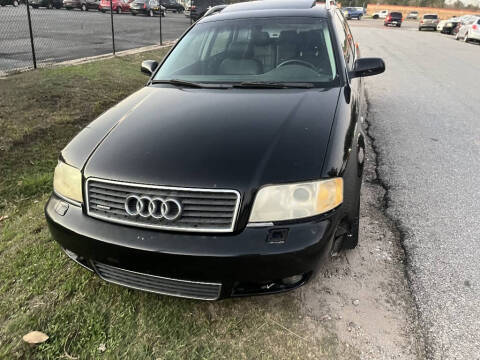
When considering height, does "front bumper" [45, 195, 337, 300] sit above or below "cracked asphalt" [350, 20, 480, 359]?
above

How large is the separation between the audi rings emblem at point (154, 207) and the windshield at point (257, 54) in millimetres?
1440

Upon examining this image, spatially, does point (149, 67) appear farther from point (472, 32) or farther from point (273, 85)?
point (472, 32)

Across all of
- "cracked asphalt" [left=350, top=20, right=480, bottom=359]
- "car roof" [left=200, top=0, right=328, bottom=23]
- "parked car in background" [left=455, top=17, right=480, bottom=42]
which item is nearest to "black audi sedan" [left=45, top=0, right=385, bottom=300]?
"cracked asphalt" [left=350, top=20, right=480, bottom=359]

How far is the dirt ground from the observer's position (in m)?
2.02

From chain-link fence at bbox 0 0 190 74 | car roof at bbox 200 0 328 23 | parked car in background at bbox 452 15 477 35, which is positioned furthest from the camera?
parked car in background at bbox 452 15 477 35

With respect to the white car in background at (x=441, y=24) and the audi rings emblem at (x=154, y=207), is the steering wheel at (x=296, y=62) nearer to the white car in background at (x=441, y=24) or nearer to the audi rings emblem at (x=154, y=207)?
the audi rings emblem at (x=154, y=207)

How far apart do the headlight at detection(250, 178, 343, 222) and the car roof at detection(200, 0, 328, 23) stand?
2.14 m

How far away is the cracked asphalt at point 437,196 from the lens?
2.19 metres

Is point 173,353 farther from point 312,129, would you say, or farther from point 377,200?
point 377,200

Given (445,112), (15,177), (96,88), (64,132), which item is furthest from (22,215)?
(445,112)

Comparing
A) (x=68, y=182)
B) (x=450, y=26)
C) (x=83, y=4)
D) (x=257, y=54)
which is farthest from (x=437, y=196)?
(x=83, y=4)

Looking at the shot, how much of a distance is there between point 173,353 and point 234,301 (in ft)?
1.58

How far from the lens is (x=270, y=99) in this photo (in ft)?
8.75

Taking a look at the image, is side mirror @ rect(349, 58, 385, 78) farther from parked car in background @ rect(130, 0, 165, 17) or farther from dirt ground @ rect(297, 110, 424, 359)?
parked car in background @ rect(130, 0, 165, 17)
